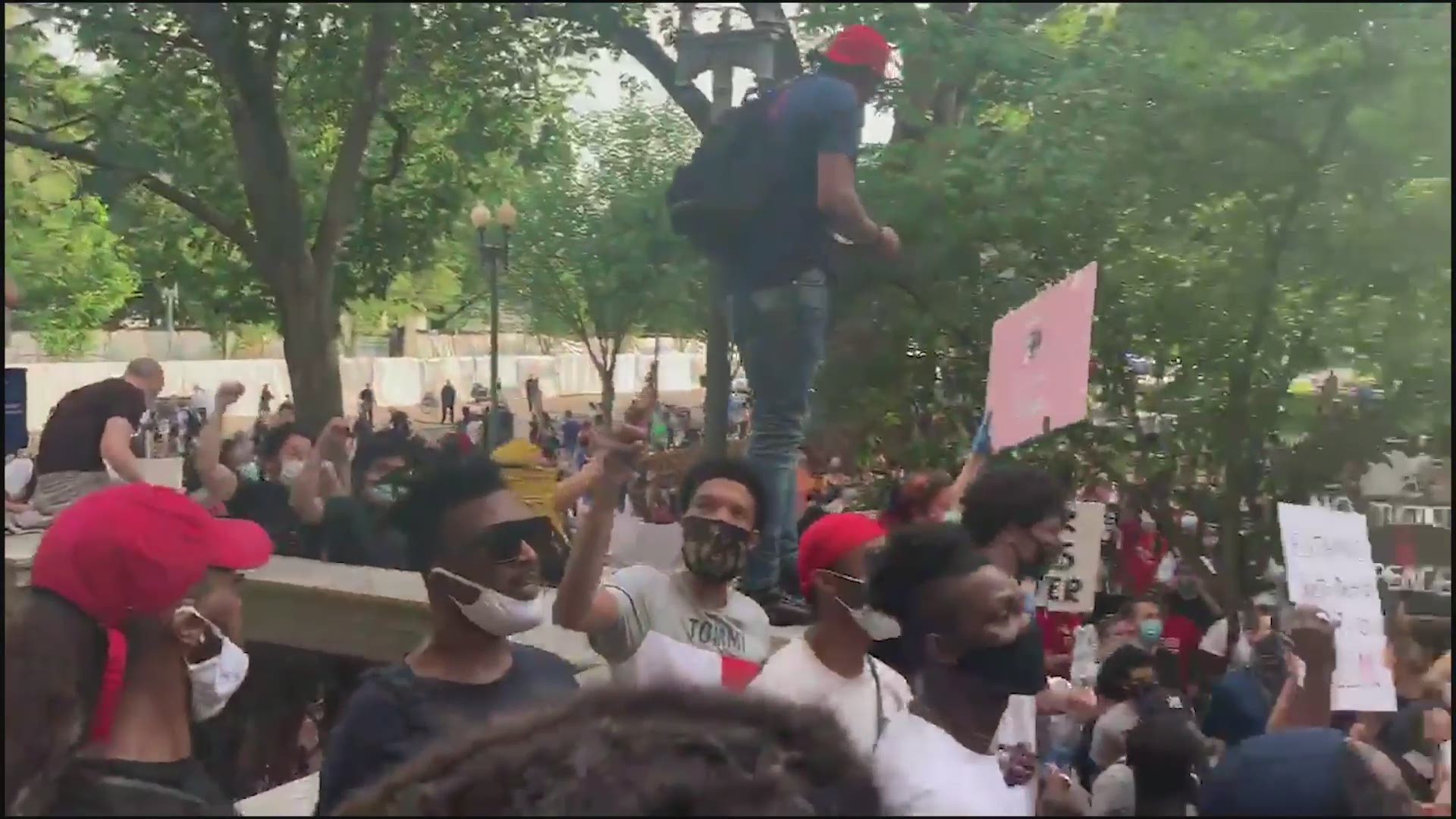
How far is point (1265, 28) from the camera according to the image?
2814mm

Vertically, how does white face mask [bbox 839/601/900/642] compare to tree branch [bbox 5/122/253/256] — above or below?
below

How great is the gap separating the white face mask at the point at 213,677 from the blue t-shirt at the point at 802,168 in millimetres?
1367

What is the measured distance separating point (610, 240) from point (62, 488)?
120cm

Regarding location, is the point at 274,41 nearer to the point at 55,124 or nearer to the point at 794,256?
the point at 55,124

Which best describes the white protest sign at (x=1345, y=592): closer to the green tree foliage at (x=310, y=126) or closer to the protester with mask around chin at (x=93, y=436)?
Result: the green tree foliage at (x=310, y=126)

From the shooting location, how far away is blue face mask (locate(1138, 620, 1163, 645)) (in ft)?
11.4

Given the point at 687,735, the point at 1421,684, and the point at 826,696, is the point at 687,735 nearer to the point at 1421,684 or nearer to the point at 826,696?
the point at 826,696

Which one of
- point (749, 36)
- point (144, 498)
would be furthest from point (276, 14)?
point (144, 498)

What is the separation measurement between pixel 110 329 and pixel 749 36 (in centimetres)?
143

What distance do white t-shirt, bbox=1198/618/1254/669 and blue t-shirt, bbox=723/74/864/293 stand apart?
1.29 metres

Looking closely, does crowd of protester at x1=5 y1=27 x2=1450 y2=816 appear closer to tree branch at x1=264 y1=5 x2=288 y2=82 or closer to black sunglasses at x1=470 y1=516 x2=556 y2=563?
black sunglasses at x1=470 y1=516 x2=556 y2=563

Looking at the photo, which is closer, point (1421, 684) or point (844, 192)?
point (844, 192)

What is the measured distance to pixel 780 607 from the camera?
3.31 meters

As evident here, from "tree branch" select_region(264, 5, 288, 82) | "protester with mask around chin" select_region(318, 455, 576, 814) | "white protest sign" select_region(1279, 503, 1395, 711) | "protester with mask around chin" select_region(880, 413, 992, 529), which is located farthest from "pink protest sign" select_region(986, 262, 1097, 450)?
"tree branch" select_region(264, 5, 288, 82)
